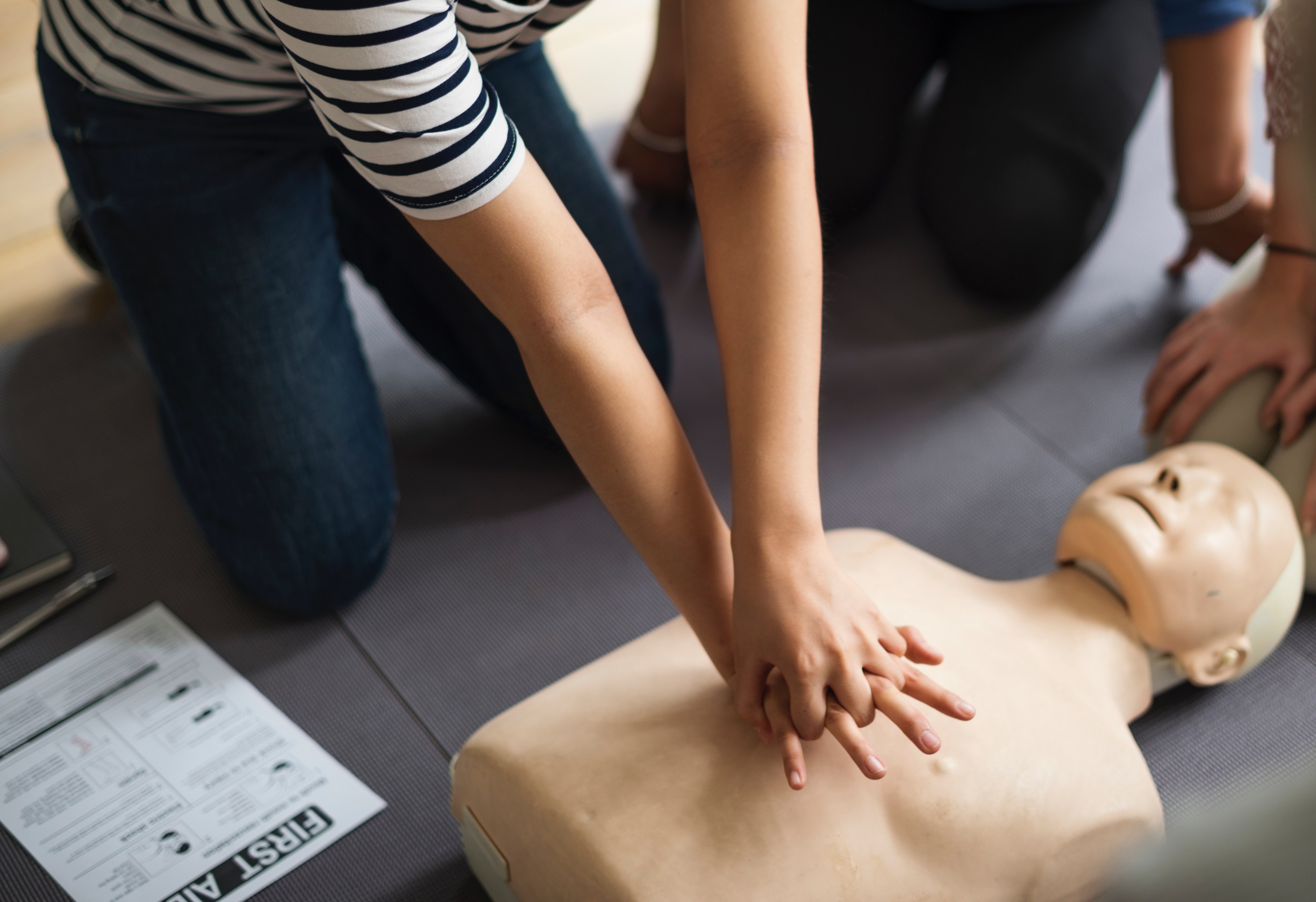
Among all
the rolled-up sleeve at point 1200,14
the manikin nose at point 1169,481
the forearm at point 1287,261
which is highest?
the rolled-up sleeve at point 1200,14

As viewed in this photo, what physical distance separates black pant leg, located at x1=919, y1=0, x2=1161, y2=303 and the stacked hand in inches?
38.1

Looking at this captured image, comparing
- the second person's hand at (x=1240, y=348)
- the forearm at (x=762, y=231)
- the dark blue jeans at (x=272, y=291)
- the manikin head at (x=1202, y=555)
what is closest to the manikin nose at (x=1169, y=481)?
the manikin head at (x=1202, y=555)

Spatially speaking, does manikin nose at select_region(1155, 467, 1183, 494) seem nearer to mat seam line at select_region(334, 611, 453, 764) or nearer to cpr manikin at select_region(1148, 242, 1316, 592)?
cpr manikin at select_region(1148, 242, 1316, 592)

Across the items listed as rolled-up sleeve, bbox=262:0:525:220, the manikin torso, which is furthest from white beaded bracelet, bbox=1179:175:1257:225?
rolled-up sleeve, bbox=262:0:525:220

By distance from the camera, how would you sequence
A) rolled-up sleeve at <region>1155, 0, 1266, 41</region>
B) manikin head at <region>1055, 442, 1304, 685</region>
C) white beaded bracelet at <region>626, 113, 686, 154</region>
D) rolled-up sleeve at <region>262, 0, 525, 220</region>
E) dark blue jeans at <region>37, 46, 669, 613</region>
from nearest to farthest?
rolled-up sleeve at <region>262, 0, 525, 220</region> → manikin head at <region>1055, 442, 1304, 685</region> → dark blue jeans at <region>37, 46, 669, 613</region> → rolled-up sleeve at <region>1155, 0, 1266, 41</region> → white beaded bracelet at <region>626, 113, 686, 154</region>

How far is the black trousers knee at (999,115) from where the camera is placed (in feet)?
5.21

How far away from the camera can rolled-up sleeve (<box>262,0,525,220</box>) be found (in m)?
0.74

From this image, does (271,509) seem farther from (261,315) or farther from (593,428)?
(593,428)

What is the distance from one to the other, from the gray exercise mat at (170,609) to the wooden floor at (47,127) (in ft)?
0.34

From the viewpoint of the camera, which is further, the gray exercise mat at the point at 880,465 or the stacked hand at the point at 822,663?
the gray exercise mat at the point at 880,465

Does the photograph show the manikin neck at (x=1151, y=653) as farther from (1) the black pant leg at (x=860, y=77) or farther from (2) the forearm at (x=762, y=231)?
(1) the black pant leg at (x=860, y=77)

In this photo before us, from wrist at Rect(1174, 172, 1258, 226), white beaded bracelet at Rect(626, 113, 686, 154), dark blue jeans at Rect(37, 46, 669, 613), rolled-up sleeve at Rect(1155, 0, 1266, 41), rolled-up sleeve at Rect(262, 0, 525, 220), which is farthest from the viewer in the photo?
white beaded bracelet at Rect(626, 113, 686, 154)

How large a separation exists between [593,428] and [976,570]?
718 millimetres

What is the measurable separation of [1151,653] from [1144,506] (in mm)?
160
